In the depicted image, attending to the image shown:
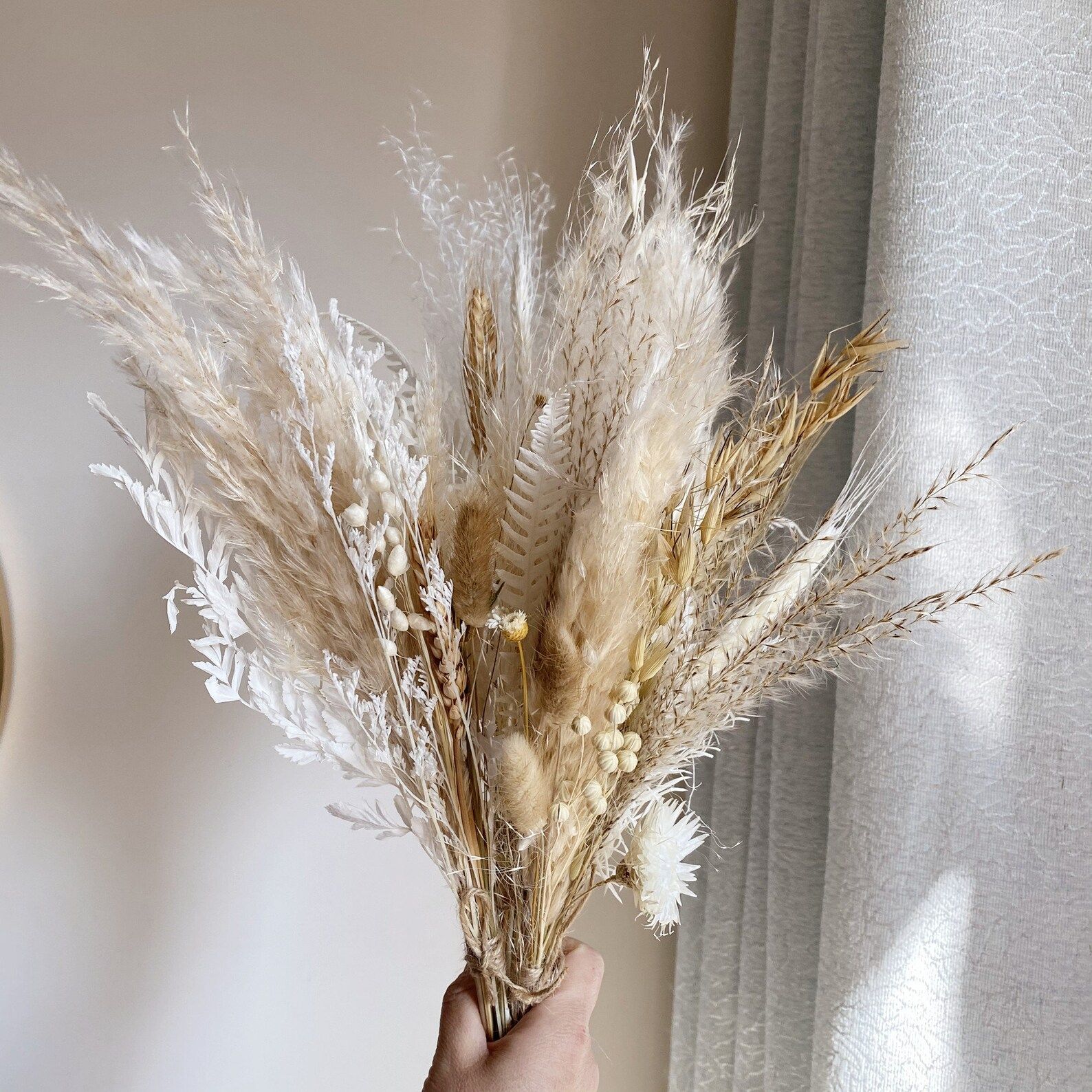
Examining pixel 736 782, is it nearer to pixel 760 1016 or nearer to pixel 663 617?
pixel 760 1016

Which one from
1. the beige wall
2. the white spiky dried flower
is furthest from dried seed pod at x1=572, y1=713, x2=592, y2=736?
the beige wall

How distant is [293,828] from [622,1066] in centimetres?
54

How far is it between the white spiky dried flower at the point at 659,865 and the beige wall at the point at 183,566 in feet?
1.97

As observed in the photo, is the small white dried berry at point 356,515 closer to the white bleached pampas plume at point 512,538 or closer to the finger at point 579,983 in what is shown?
the white bleached pampas plume at point 512,538

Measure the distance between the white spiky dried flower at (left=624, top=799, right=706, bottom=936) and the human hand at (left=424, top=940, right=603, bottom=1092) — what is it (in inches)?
4.0

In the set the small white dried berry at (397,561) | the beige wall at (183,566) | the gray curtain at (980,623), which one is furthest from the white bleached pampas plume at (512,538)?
the beige wall at (183,566)

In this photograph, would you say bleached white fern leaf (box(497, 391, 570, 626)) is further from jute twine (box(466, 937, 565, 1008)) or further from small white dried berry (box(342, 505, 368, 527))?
jute twine (box(466, 937, 565, 1008))

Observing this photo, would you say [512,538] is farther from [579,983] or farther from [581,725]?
[579,983]

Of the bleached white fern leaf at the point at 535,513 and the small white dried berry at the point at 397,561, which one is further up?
the bleached white fern leaf at the point at 535,513

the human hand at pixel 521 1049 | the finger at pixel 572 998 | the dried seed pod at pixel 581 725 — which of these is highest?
the dried seed pod at pixel 581 725

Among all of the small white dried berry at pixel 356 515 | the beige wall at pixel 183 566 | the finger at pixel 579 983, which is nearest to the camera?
the small white dried berry at pixel 356 515

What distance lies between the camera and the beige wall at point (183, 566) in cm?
107

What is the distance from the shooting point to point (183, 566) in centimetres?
111

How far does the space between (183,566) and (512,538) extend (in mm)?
Answer: 712
